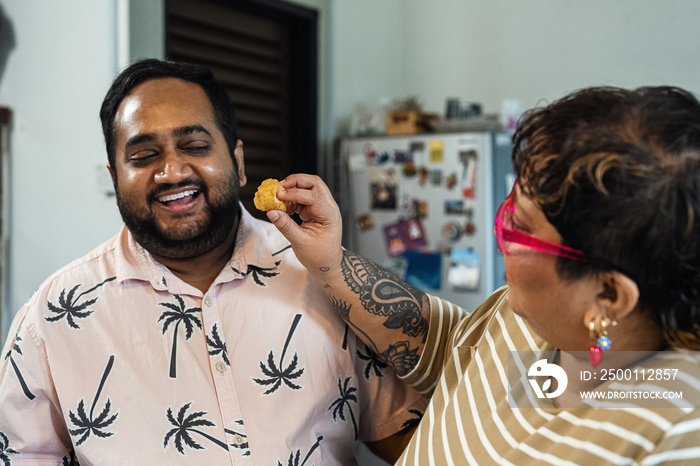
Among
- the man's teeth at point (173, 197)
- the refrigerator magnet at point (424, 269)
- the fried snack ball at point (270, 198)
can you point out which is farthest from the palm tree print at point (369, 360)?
the refrigerator magnet at point (424, 269)

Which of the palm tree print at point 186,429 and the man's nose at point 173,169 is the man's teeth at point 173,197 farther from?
the palm tree print at point 186,429

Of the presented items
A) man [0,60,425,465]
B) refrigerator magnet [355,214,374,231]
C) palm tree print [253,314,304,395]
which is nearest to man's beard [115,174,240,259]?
man [0,60,425,465]

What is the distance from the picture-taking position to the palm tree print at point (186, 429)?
3.86ft

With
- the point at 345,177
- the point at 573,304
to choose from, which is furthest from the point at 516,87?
the point at 573,304

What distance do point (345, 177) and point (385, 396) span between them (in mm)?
2492

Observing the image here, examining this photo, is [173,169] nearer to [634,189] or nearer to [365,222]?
[634,189]

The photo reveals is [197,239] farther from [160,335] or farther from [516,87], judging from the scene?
[516,87]

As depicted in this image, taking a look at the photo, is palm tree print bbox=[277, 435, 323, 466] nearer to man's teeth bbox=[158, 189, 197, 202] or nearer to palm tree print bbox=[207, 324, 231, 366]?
palm tree print bbox=[207, 324, 231, 366]

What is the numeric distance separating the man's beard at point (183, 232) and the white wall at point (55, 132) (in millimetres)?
1615

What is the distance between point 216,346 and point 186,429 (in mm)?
156

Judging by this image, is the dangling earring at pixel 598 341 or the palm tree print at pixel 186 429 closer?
the dangling earring at pixel 598 341

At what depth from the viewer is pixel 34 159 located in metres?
2.99

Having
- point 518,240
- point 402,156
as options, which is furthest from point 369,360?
point 402,156

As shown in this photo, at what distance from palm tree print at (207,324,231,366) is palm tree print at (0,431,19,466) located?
0.39 m
